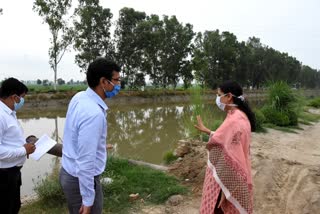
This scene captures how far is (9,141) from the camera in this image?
115 inches

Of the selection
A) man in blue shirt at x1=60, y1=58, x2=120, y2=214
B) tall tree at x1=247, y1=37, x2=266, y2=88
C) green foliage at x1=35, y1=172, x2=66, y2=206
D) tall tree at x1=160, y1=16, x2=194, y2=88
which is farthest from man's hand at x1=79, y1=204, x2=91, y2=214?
tall tree at x1=247, y1=37, x2=266, y2=88

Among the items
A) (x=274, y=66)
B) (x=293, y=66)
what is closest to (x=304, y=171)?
(x=274, y=66)

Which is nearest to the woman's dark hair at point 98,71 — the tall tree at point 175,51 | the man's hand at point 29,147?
the man's hand at point 29,147

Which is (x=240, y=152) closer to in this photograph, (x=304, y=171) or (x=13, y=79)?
(x=13, y=79)

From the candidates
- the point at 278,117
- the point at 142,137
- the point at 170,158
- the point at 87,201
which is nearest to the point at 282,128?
the point at 278,117

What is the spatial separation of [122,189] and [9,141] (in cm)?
246

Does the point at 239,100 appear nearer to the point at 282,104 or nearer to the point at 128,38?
the point at 282,104

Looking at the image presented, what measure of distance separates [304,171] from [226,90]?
354cm

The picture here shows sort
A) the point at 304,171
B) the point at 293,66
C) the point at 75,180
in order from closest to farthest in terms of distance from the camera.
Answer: the point at 75,180, the point at 304,171, the point at 293,66

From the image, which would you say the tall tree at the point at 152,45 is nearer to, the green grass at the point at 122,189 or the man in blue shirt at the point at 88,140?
the green grass at the point at 122,189

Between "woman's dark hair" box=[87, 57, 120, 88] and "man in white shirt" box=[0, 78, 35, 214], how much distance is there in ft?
3.20

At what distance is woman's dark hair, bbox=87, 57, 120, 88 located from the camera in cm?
236

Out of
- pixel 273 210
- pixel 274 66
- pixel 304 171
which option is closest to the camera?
pixel 273 210

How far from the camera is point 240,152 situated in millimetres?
3020
